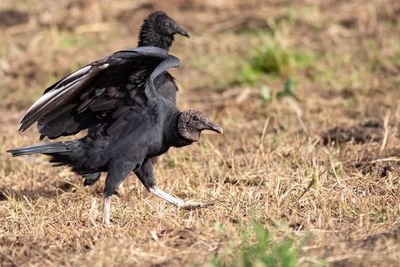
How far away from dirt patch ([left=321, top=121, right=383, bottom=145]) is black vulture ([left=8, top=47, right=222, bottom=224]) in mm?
1799

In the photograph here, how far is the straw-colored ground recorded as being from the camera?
442cm

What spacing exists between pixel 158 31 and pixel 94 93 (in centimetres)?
164

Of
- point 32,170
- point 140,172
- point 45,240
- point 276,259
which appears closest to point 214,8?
point 32,170

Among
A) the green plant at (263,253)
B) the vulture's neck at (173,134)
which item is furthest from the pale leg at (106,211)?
the green plant at (263,253)

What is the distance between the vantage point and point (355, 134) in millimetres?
7238

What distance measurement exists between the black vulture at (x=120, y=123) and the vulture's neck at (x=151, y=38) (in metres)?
1.28

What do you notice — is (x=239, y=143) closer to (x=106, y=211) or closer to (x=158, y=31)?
(x=158, y=31)

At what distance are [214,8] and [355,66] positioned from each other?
10.7 feet

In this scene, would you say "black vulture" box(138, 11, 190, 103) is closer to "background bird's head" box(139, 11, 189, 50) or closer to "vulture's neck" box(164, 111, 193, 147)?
"background bird's head" box(139, 11, 189, 50)

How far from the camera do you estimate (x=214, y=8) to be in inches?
484

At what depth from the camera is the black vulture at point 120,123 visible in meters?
5.39

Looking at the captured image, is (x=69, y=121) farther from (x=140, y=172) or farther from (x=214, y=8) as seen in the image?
(x=214, y=8)

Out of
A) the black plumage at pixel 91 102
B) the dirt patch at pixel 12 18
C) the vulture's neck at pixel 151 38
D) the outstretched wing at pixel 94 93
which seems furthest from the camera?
the dirt patch at pixel 12 18

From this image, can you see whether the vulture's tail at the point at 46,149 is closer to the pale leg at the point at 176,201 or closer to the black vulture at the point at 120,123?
the black vulture at the point at 120,123
